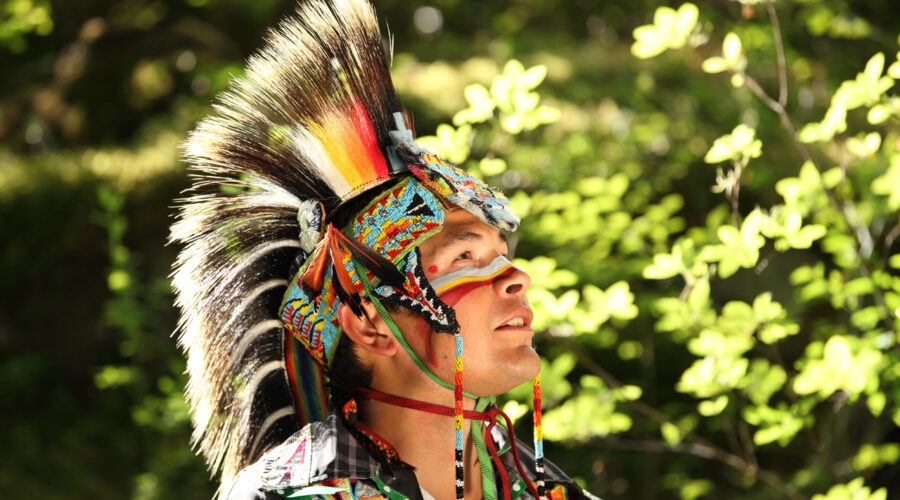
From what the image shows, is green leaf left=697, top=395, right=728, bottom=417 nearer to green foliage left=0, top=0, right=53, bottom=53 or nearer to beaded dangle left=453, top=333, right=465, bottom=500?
beaded dangle left=453, top=333, right=465, bottom=500

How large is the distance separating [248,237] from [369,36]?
559 millimetres

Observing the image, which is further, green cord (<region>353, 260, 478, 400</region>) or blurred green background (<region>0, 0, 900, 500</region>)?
blurred green background (<region>0, 0, 900, 500</region>)

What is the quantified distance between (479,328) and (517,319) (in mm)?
90

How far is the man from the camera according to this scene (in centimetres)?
202

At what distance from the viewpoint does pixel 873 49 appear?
536 cm

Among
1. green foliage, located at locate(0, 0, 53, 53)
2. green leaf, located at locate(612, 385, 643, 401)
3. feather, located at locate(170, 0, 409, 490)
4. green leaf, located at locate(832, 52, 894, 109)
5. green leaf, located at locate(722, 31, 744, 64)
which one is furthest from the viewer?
green foliage, located at locate(0, 0, 53, 53)

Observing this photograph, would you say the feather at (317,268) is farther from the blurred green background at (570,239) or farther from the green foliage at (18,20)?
the green foliage at (18,20)

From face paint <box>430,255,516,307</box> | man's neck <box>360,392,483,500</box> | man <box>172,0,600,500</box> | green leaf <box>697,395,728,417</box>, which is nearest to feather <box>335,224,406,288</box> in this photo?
man <box>172,0,600,500</box>

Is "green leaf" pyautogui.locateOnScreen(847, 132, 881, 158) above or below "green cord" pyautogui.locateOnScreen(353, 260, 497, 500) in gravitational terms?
above

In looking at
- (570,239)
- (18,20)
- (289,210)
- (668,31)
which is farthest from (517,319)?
(18,20)

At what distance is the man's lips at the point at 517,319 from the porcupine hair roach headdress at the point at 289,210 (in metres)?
0.19

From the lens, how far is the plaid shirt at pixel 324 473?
1886mm

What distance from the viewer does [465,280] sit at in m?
2.05

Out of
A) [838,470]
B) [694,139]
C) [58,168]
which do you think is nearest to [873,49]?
[694,139]
